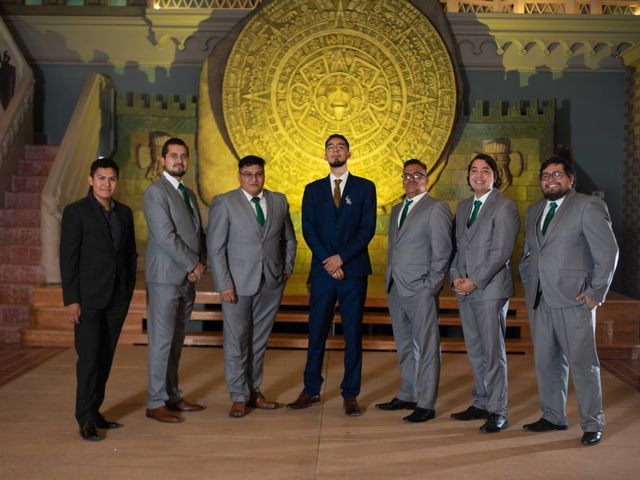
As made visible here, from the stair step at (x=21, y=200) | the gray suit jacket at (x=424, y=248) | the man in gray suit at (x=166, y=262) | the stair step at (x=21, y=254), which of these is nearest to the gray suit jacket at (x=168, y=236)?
the man in gray suit at (x=166, y=262)

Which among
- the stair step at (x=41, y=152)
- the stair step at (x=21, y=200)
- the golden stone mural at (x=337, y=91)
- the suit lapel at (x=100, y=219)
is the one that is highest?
the golden stone mural at (x=337, y=91)

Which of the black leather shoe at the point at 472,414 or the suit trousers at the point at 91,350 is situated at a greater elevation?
the suit trousers at the point at 91,350

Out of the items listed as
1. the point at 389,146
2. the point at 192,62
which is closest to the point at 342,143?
the point at 389,146

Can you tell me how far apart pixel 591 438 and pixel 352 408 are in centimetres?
127

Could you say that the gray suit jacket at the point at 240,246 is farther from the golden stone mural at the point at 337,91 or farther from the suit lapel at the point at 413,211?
the golden stone mural at the point at 337,91

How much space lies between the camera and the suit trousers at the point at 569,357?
13.6 feet

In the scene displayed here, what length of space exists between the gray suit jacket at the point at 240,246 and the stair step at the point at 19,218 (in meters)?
3.69

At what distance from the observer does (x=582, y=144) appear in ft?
29.1

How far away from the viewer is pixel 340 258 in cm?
463

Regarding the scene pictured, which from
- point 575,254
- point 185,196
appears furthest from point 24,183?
point 575,254

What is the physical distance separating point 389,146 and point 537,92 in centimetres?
167

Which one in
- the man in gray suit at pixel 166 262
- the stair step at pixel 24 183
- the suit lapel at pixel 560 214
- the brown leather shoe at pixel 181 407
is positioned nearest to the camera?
the suit lapel at pixel 560 214

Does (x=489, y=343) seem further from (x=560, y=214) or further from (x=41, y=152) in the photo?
(x=41, y=152)

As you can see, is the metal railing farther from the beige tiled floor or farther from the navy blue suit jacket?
the navy blue suit jacket
